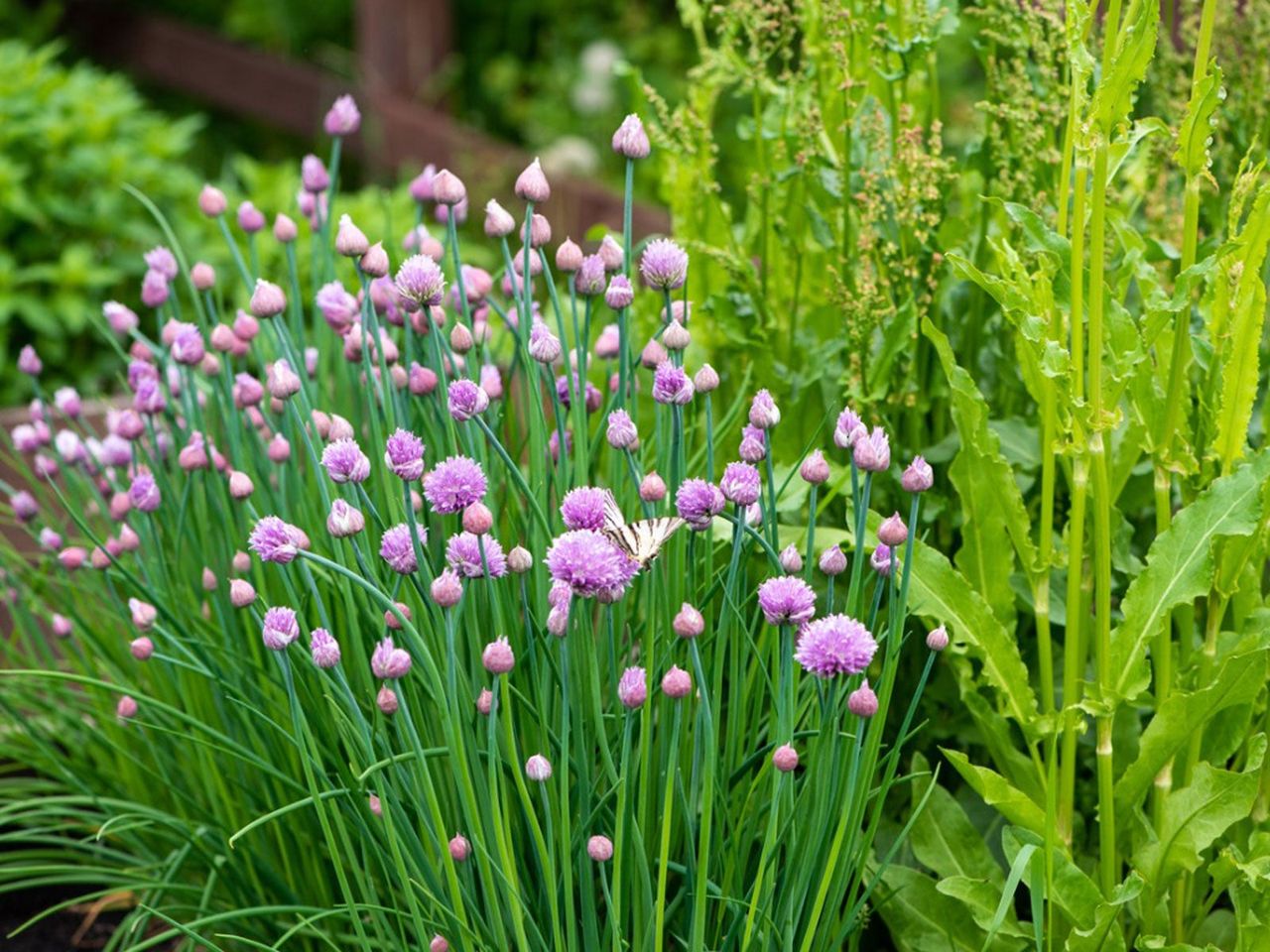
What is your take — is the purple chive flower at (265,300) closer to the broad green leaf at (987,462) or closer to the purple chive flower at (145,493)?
the purple chive flower at (145,493)

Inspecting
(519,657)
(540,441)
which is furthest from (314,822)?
(540,441)

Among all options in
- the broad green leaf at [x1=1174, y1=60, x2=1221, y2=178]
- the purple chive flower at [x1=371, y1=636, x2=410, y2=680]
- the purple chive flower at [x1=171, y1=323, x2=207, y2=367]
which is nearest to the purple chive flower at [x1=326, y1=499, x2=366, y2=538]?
the purple chive flower at [x1=371, y1=636, x2=410, y2=680]

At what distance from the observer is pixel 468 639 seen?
156 cm

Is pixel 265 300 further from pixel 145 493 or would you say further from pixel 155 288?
pixel 155 288

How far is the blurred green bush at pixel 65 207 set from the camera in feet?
11.6

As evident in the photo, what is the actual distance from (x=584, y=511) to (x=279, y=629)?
1.01 feet

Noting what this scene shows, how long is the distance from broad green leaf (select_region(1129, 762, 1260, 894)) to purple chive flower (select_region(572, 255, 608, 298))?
0.78 m

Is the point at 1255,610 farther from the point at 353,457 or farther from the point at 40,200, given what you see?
the point at 40,200

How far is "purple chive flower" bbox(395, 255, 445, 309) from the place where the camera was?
4.29 ft

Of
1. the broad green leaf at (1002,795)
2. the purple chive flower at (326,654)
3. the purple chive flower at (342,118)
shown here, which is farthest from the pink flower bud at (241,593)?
the purple chive flower at (342,118)

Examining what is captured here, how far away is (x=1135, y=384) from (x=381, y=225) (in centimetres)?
232

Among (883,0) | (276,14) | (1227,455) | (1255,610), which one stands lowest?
(276,14)

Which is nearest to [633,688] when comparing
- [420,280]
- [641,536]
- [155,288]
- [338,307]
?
[641,536]

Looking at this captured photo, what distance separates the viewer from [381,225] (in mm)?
3592
